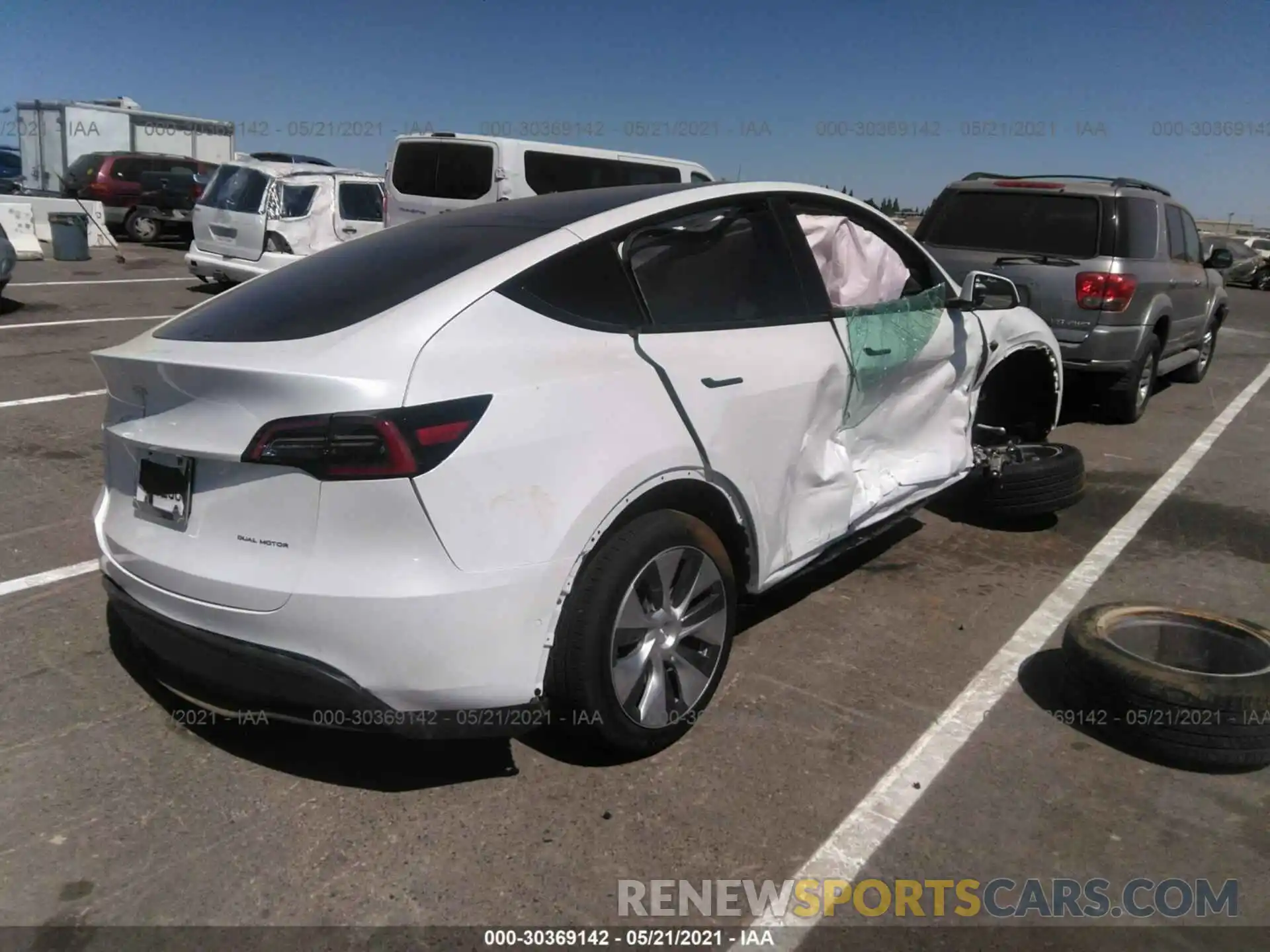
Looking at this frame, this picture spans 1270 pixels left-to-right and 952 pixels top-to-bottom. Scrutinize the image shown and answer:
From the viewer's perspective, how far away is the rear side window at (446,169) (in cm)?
1107

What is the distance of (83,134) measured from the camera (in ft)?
75.6

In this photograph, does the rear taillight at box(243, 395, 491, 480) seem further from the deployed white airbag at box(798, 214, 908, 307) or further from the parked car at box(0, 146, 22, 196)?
the parked car at box(0, 146, 22, 196)

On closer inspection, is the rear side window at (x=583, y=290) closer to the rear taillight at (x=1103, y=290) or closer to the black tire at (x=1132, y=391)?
the rear taillight at (x=1103, y=290)

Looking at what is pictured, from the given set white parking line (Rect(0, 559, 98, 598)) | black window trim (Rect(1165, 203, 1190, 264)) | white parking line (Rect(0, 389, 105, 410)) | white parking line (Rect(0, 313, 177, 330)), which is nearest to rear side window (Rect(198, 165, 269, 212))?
white parking line (Rect(0, 313, 177, 330))

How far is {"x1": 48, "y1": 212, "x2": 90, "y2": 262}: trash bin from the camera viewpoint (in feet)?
54.1

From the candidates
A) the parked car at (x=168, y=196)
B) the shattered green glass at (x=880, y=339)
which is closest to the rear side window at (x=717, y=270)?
the shattered green glass at (x=880, y=339)

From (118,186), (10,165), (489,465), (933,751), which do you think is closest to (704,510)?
(489,465)

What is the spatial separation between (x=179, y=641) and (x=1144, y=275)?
7.27 m

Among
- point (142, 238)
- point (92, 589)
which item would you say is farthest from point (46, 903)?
point (142, 238)

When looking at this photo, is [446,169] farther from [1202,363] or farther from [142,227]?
[142,227]

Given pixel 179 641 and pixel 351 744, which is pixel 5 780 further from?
pixel 351 744

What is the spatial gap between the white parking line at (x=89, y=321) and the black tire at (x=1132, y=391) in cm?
882

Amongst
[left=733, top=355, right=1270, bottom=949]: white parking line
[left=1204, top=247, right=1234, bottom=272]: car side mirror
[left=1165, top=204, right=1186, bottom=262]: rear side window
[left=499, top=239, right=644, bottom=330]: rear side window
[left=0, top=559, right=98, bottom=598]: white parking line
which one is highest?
[left=1165, top=204, right=1186, bottom=262]: rear side window

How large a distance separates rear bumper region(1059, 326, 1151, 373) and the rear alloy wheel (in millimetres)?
3190
